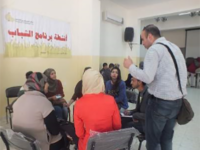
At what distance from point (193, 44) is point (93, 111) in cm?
872

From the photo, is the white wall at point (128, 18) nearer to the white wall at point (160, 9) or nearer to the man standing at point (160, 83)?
the white wall at point (160, 9)

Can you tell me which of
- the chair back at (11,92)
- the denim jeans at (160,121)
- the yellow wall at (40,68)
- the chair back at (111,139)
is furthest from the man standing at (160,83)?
the yellow wall at (40,68)

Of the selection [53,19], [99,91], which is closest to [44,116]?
[99,91]

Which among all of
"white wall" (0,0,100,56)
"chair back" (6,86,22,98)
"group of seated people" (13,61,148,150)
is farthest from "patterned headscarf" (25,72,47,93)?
"white wall" (0,0,100,56)

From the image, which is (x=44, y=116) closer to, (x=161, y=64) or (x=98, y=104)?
(x=98, y=104)

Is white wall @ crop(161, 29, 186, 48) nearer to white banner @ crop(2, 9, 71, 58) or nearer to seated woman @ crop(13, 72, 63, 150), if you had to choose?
white banner @ crop(2, 9, 71, 58)

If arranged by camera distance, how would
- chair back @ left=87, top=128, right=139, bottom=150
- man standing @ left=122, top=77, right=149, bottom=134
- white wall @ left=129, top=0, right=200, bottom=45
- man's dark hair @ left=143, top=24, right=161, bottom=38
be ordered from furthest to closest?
1. white wall @ left=129, top=0, right=200, bottom=45
2. man standing @ left=122, top=77, right=149, bottom=134
3. man's dark hair @ left=143, top=24, right=161, bottom=38
4. chair back @ left=87, top=128, right=139, bottom=150

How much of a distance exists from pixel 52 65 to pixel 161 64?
10.9 ft

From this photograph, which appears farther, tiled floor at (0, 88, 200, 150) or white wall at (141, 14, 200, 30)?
white wall at (141, 14, 200, 30)

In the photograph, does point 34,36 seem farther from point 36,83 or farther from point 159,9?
point 159,9

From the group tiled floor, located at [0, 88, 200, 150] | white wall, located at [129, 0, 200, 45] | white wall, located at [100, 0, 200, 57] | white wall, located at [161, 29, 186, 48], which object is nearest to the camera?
tiled floor, located at [0, 88, 200, 150]

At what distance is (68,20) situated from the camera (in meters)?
4.41

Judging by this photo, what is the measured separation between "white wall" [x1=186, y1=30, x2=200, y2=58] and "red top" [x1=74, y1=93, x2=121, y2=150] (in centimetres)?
848

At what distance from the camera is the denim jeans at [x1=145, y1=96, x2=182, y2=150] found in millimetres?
1272
